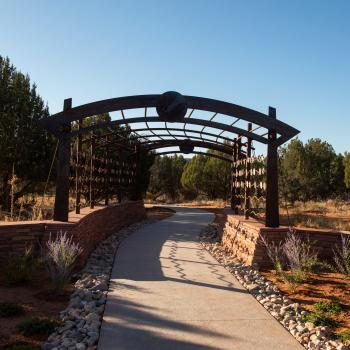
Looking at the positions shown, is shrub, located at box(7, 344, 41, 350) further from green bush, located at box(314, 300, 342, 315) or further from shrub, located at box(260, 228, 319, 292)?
shrub, located at box(260, 228, 319, 292)

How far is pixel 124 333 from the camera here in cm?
473

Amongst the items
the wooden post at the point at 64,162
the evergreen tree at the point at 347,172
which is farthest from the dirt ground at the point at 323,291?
the evergreen tree at the point at 347,172

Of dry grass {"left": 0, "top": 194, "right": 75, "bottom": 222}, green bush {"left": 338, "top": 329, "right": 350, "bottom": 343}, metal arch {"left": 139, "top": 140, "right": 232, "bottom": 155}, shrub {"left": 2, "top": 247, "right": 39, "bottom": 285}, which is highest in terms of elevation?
metal arch {"left": 139, "top": 140, "right": 232, "bottom": 155}

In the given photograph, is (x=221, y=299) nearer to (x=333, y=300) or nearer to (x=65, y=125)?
(x=333, y=300)

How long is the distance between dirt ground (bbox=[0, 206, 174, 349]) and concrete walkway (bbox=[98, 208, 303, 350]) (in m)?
0.67

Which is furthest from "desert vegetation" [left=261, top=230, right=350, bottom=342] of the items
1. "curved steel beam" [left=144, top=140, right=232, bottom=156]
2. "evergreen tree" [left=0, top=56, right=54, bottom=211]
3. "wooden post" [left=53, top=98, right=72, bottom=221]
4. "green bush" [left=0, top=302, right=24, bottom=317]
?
"evergreen tree" [left=0, top=56, right=54, bottom=211]

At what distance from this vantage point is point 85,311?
5.51m

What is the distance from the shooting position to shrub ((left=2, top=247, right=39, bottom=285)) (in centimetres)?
646

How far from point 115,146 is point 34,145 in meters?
2.94

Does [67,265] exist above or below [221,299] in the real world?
above

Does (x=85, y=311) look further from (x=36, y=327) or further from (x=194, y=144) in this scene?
(x=194, y=144)

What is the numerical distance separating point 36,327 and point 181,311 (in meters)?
1.82

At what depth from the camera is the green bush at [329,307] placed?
565cm

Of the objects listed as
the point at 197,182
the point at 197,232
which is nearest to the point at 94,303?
the point at 197,232
